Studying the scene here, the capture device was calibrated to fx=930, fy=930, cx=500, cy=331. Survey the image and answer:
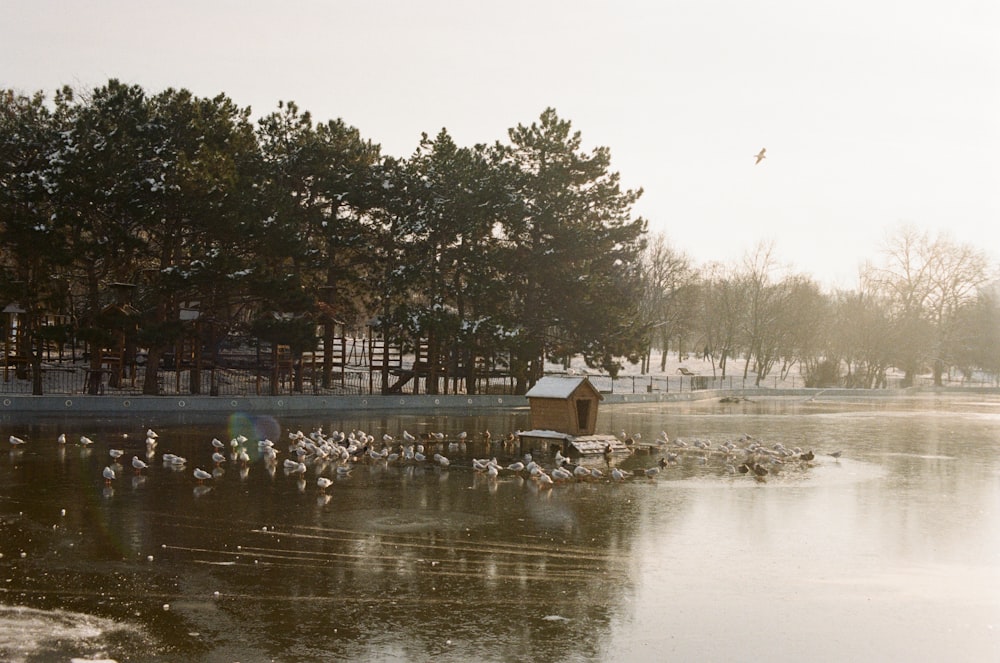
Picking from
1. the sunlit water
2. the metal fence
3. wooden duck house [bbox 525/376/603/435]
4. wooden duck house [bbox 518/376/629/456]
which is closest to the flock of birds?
the sunlit water

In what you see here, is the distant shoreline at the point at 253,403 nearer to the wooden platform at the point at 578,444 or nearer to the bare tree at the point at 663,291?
the wooden platform at the point at 578,444

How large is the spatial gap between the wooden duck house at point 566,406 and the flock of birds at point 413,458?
53.8 inches

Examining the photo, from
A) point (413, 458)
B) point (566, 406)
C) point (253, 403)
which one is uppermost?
point (566, 406)

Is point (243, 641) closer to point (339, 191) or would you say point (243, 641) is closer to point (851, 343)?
point (339, 191)

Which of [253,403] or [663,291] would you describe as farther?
[663,291]

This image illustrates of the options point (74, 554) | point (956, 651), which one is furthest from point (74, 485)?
point (956, 651)

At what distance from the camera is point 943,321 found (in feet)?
333

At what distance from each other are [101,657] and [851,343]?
9009cm

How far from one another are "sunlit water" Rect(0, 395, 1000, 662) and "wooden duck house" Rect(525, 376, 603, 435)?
413cm

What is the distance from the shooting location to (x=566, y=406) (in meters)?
29.6

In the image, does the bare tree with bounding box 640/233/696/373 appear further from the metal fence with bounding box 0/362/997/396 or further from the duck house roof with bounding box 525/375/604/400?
the duck house roof with bounding box 525/375/604/400

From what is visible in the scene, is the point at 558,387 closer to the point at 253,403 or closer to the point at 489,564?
the point at 489,564

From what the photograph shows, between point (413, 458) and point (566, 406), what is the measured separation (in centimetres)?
596

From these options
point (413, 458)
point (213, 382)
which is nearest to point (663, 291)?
point (213, 382)
